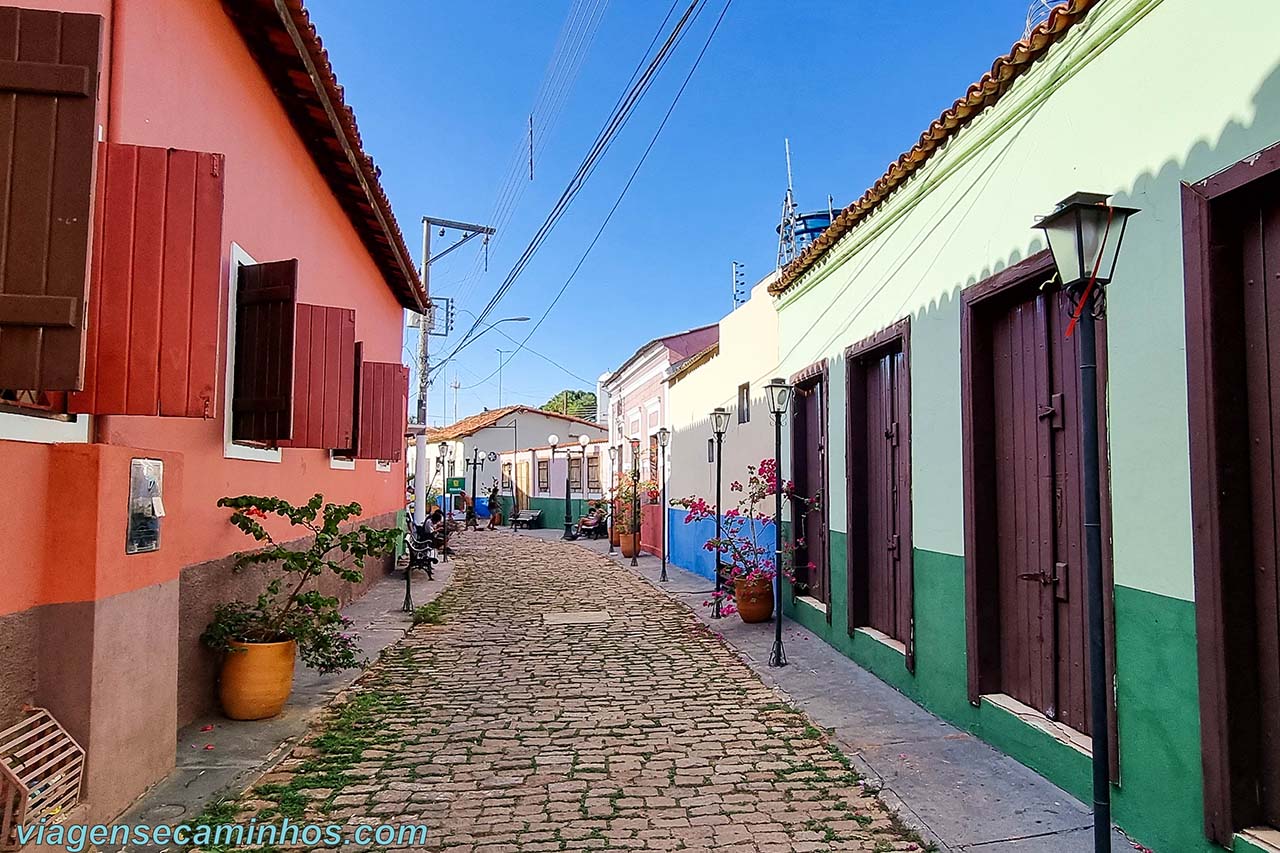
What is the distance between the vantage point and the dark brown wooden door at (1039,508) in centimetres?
438

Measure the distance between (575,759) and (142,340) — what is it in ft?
10.3

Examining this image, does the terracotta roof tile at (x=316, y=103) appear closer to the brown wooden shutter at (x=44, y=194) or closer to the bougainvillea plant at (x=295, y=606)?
the brown wooden shutter at (x=44, y=194)

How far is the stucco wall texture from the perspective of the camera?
10.8 ft

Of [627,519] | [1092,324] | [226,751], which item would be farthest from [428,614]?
[627,519]

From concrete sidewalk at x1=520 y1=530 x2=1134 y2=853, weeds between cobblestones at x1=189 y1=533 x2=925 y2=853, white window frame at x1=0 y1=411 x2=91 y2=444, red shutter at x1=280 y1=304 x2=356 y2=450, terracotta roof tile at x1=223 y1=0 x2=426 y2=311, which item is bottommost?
weeds between cobblestones at x1=189 y1=533 x2=925 y2=853

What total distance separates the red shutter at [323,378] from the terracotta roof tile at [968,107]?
435 cm

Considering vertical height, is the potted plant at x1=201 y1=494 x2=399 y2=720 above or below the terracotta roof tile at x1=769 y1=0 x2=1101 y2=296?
below

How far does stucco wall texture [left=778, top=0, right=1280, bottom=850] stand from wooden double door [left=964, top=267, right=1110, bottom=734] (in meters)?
0.22

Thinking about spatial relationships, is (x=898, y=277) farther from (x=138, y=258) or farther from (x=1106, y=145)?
(x=138, y=258)

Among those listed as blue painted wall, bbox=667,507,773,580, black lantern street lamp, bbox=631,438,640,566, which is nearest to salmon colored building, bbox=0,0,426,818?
blue painted wall, bbox=667,507,773,580

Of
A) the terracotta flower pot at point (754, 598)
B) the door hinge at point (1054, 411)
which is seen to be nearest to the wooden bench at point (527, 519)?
the terracotta flower pot at point (754, 598)

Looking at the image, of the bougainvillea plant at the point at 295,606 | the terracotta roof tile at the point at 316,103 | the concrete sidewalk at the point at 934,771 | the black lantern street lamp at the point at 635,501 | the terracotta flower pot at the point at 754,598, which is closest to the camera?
the concrete sidewalk at the point at 934,771

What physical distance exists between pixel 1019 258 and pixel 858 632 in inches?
144

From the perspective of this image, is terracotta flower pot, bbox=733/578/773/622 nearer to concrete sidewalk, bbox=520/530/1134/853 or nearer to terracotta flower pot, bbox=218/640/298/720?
concrete sidewalk, bbox=520/530/1134/853
